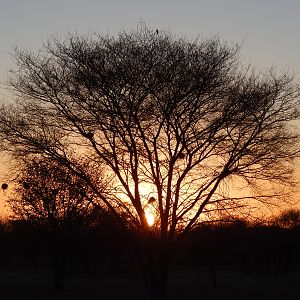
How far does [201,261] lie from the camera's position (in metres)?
75.1

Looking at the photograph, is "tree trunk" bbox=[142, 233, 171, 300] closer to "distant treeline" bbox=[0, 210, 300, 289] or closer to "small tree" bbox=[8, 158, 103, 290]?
"distant treeline" bbox=[0, 210, 300, 289]

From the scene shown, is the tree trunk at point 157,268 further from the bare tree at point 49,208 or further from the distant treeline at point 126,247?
the bare tree at point 49,208

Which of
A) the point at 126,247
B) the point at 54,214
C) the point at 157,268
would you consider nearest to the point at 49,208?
the point at 54,214

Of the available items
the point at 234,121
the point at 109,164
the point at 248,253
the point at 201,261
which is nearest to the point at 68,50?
the point at 109,164

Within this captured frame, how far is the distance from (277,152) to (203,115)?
9.82 ft

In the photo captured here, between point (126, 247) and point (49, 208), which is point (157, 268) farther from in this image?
point (49, 208)

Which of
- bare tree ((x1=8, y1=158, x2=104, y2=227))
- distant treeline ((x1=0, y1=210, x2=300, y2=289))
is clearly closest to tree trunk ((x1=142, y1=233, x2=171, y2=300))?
distant treeline ((x1=0, y1=210, x2=300, y2=289))

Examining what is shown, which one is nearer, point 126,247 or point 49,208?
point 126,247

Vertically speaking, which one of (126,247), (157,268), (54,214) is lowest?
(157,268)

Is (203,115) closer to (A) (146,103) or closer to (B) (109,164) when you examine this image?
(A) (146,103)

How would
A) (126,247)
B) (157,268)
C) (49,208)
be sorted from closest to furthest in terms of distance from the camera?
(157,268) < (126,247) < (49,208)

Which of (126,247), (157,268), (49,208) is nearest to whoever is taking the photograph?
(157,268)

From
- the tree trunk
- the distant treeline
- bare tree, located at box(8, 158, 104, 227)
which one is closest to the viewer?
the tree trunk

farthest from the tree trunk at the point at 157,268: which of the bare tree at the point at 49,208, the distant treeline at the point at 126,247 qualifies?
the bare tree at the point at 49,208
